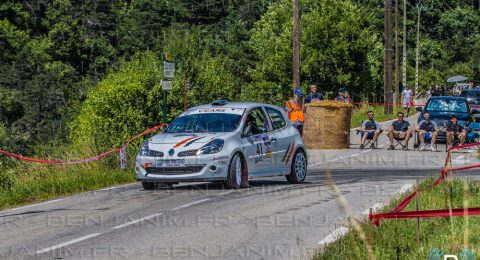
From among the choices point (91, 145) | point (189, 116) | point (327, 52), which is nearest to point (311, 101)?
point (91, 145)

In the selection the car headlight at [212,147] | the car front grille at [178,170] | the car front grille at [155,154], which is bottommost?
the car front grille at [178,170]

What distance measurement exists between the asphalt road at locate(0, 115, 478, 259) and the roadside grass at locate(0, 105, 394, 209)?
67 cm

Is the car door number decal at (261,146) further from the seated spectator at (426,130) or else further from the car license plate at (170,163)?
the seated spectator at (426,130)

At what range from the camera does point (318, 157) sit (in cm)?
2600

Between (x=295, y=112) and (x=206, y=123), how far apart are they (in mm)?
8477

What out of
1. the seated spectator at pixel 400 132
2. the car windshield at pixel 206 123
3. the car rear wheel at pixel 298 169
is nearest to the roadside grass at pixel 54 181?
the car windshield at pixel 206 123

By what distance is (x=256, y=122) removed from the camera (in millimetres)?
16953

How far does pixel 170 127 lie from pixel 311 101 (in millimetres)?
11956

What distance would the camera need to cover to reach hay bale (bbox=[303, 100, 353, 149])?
2812 centimetres

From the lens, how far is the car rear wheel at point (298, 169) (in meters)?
17.3

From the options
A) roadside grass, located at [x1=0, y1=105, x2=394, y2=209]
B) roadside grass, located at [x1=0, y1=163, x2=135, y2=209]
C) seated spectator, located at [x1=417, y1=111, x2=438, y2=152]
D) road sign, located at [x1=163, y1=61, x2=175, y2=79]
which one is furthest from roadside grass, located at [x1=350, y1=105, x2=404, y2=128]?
roadside grass, located at [x1=0, y1=163, x2=135, y2=209]

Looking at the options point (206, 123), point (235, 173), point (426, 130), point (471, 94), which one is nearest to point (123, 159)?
point (206, 123)

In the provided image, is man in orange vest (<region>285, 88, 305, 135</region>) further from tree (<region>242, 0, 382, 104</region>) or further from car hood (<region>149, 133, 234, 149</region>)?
tree (<region>242, 0, 382, 104</region>)

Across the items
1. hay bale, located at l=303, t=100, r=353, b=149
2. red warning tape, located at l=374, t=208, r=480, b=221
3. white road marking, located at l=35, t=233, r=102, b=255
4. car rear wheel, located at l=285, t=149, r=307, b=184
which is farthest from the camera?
hay bale, located at l=303, t=100, r=353, b=149
